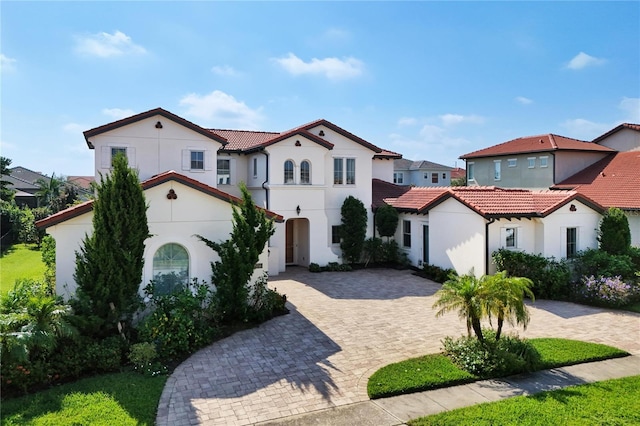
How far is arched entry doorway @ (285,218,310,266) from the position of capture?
1049 inches

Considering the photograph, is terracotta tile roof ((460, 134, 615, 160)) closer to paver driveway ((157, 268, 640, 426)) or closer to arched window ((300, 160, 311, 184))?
arched window ((300, 160, 311, 184))

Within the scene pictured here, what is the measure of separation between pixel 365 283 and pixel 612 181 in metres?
19.8

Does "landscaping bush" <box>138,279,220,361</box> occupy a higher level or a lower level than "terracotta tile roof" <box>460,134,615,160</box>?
lower

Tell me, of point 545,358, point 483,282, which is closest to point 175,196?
point 483,282

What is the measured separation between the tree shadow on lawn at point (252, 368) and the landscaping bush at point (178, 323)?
0.42 m

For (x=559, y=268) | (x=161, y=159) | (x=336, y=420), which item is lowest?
(x=336, y=420)

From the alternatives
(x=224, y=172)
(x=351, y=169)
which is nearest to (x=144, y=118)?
(x=224, y=172)

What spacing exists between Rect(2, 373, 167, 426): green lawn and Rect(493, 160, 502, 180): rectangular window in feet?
116

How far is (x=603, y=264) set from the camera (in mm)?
19766

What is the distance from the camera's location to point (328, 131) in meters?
26.9

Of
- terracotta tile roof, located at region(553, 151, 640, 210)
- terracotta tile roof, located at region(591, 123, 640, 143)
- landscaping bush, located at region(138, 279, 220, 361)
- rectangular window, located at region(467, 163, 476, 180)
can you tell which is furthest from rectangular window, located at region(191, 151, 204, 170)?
terracotta tile roof, located at region(591, 123, 640, 143)

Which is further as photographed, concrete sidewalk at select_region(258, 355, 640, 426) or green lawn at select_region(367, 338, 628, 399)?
green lawn at select_region(367, 338, 628, 399)

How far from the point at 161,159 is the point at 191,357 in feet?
43.0

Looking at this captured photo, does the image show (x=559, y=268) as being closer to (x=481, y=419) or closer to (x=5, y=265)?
(x=481, y=419)
